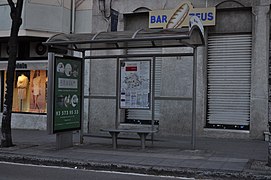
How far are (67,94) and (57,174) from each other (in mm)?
3447

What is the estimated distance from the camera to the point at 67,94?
39.1 feet

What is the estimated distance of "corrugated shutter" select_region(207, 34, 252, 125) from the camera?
14.7 meters

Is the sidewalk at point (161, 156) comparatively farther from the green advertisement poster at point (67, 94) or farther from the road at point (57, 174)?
the green advertisement poster at point (67, 94)

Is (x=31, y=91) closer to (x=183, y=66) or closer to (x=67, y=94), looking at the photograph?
(x=67, y=94)

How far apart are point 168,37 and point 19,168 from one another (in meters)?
4.86

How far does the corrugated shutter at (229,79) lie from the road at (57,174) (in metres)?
6.81

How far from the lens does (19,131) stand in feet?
55.4

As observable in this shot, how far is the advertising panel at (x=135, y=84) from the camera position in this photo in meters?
12.3

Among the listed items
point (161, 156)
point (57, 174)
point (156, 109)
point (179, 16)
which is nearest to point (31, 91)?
point (156, 109)

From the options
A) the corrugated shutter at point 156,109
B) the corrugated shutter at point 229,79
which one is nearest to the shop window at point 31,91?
the corrugated shutter at point 156,109

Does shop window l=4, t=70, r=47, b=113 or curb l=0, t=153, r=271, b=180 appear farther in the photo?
shop window l=4, t=70, r=47, b=113

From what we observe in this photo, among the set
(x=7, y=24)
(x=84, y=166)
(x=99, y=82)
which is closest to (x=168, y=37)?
(x=84, y=166)

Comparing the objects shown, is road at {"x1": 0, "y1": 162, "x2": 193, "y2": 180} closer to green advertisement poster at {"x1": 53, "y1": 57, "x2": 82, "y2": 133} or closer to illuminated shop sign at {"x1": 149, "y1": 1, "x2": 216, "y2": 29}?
green advertisement poster at {"x1": 53, "y1": 57, "x2": 82, "y2": 133}

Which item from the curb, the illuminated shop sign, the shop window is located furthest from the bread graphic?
the curb
